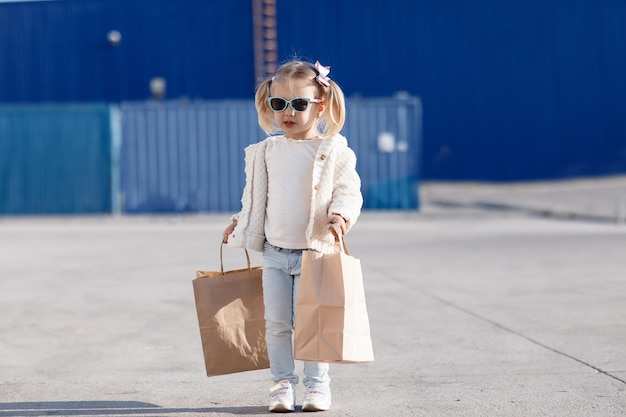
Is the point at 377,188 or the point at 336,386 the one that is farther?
the point at 377,188

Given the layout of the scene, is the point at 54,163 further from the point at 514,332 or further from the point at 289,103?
the point at 289,103

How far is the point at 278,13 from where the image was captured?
111ft

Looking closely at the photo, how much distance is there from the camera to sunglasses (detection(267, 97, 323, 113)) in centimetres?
464

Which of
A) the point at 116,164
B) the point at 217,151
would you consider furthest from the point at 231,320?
the point at 116,164

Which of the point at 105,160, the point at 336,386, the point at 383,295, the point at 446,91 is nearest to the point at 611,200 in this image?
the point at 446,91

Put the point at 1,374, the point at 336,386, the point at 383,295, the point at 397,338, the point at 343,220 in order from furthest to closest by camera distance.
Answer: the point at 383,295
the point at 397,338
the point at 1,374
the point at 336,386
the point at 343,220

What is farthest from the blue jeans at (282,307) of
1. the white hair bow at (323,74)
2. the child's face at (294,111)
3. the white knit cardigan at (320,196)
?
the white hair bow at (323,74)

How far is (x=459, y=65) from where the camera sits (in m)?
33.6

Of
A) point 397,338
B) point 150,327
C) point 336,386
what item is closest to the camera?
point 336,386

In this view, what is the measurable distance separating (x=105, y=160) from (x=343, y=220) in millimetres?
21706

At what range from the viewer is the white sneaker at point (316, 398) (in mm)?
4668

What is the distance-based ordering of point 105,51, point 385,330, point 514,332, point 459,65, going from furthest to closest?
point 105,51 → point 459,65 → point 385,330 → point 514,332

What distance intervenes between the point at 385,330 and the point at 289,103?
117 inches

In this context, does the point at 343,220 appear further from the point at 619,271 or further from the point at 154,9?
the point at 154,9
